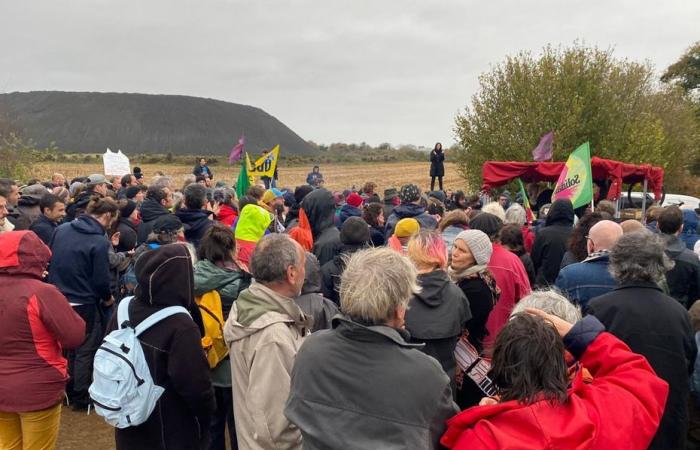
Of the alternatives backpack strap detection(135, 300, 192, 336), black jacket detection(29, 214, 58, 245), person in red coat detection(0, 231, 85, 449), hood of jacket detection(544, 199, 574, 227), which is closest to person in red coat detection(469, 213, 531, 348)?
hood of jacket detection(544, 199, 574, 227)

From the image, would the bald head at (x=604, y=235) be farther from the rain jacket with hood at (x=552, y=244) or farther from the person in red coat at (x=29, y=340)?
the person in red coat at (x=29, y=340)

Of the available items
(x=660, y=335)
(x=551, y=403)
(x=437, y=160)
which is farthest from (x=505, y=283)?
(x=437, y=160)

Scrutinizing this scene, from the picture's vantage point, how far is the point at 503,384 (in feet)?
6.36

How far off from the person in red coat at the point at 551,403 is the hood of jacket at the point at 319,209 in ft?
11.9

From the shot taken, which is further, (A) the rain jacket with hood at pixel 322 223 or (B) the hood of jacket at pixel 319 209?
(B) the hood of jacket at pixel 319 209

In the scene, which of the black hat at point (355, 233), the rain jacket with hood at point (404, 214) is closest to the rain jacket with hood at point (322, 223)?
the black hat at point (355, 233)

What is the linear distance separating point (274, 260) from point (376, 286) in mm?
835

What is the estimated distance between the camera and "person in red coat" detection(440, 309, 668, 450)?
5.93 feet

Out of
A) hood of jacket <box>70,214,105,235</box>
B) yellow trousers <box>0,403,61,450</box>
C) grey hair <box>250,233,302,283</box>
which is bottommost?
yellow trousers <box>0,403,61,450</box>

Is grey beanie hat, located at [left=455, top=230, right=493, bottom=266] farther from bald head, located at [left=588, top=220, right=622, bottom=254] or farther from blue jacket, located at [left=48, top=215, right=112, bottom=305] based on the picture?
blue jacket, located at [left=48, top=215, right=112, bottom=305]

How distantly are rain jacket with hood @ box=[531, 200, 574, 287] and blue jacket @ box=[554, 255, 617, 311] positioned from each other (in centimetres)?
191

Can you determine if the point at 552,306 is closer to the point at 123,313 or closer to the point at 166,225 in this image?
the point at 123,313

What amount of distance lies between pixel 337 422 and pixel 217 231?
214cm

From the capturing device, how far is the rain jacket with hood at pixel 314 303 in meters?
3.32
